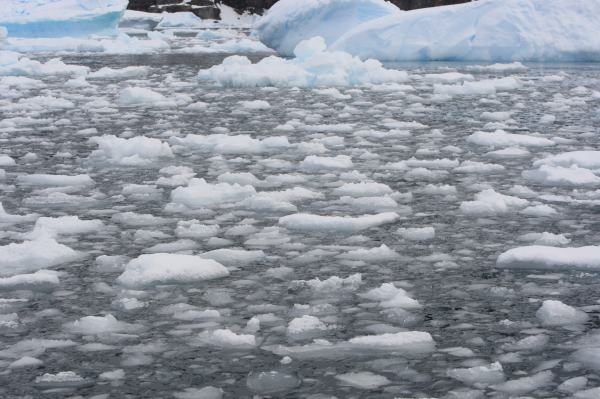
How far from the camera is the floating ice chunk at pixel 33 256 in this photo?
12.6 feet

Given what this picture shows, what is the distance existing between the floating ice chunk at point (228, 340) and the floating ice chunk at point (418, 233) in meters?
1.55

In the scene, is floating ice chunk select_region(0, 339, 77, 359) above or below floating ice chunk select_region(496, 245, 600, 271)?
below

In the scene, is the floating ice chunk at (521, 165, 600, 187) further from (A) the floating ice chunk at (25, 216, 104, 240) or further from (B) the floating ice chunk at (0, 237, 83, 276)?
(B) the floating ice chunk at (0, 237, 83, 276)

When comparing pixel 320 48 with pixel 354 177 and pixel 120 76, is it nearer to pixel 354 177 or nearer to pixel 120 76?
pixel 120 76

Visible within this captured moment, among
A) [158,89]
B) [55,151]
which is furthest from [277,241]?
[158,89]

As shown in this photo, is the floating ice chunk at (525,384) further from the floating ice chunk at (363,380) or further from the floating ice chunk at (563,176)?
the floating ice chunk at (563,176)

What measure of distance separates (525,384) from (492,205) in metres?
2.33

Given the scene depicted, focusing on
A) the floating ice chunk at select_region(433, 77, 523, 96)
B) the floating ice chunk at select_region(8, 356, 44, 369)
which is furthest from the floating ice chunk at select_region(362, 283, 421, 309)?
the floating ice chunk at select_region(433, 77, 523, 96)

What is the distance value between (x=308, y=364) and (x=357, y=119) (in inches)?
240

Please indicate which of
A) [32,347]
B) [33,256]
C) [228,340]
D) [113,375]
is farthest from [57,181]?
[113,375]

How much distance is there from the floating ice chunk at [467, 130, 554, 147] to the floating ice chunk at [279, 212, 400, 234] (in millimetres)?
2768

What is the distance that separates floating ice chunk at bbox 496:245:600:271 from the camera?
3777 mm

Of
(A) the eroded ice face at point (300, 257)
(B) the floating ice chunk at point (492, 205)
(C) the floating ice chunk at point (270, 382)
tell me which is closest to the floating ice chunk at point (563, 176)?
(A) the eroded ice face at point (300, 257)

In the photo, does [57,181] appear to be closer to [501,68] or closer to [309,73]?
[309,73]
